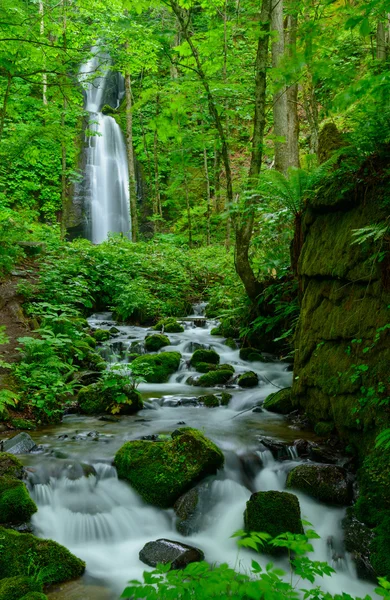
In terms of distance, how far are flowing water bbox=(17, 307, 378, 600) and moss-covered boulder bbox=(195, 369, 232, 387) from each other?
147 cm

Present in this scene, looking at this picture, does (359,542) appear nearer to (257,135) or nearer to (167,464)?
(167,464)

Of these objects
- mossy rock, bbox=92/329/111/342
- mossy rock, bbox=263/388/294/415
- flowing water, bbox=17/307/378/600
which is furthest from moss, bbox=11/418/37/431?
mossy rock, bbox=92/329/111/342

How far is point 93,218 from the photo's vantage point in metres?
24.3

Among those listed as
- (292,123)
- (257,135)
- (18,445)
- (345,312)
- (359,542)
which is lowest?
(359,542)

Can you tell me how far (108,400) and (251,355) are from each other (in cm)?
321

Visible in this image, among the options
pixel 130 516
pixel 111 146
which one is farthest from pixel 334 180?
pixel 111 146

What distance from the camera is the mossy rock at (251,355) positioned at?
890 centimetres

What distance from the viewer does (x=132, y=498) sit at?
466 cm

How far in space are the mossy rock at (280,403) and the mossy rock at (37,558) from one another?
12.1 ft

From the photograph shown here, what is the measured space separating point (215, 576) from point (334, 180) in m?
4.77

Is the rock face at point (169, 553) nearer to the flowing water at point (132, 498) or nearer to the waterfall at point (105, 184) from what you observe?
the flowing water at point (132, 498)

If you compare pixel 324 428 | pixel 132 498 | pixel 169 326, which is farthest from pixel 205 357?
pixel 132 498

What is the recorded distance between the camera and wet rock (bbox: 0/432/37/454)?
5086mm

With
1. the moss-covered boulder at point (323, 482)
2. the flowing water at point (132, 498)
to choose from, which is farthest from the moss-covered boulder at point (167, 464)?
the moss-covered boulder at point (323, 482)
